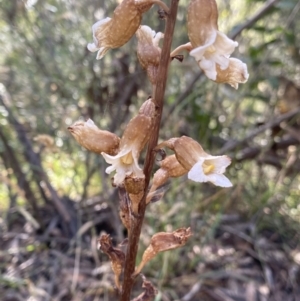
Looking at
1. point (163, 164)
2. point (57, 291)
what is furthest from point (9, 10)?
point (163, 164)

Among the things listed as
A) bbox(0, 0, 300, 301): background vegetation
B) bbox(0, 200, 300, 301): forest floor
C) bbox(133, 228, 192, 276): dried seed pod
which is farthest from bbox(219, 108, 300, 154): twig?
bbox(133, 228, 192, 276): dried seed pod

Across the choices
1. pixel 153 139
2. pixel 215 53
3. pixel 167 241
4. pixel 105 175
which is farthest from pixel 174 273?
pixel 215 53

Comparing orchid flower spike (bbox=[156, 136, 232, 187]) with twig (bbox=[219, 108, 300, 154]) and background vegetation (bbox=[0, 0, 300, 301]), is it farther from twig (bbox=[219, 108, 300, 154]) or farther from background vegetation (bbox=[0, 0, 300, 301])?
twig (bbox=[219, 108, 300, 154])

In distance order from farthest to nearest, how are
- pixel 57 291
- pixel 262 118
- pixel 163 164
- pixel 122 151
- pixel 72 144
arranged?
pixel 262 118 < pixel 72 144 < pixel 57 291 < pixel 163 164 < pixel 122 151

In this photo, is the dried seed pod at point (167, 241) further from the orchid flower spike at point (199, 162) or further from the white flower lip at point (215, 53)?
the white flower lip at point (215, 53)

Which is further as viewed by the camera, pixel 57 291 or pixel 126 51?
pixel 126 51

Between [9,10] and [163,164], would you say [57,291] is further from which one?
[9,10]
